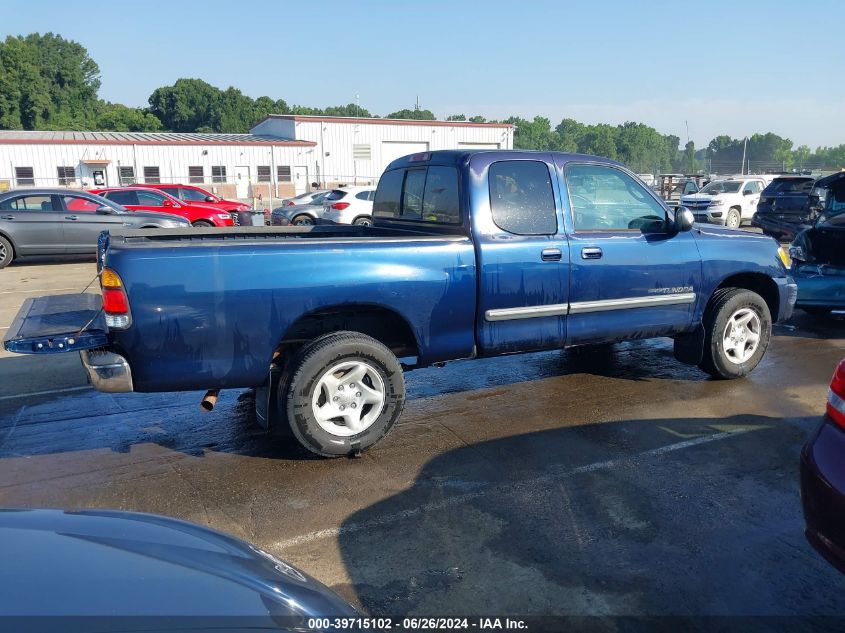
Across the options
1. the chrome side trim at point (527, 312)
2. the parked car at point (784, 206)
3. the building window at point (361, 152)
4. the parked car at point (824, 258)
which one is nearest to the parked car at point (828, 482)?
the chrome side trim at point (527, 312)

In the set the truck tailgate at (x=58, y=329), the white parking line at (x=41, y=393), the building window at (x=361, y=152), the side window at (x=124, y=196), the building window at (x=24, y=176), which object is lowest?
the white parking line at (x=41, y=393)

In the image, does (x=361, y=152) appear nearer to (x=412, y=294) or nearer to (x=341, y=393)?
(x=412, y=294)

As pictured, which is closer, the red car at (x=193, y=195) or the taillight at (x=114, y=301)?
the taillight at (x=114, y=301)

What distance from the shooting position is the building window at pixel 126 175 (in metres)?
44.0

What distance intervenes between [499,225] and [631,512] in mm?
2212

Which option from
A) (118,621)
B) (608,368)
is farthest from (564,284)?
(118,621)

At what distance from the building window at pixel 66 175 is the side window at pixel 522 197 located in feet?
147

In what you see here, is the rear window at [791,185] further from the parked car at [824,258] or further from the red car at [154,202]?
the red car at [154,202]

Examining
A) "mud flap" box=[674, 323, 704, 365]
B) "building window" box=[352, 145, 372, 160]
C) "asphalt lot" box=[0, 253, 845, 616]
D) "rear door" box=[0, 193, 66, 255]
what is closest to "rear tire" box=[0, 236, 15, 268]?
"rear door" box=[0, 193, 66, 255]

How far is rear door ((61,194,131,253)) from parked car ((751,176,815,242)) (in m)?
16.3

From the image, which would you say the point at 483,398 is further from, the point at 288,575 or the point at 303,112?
the point at 303,112

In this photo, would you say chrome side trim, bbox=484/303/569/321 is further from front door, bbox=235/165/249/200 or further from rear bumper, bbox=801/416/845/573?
front door, bbox=235/165/249/200

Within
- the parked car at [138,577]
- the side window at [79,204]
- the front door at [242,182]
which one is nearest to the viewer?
the parked car at [138,577]

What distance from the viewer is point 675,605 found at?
119 inches
